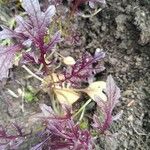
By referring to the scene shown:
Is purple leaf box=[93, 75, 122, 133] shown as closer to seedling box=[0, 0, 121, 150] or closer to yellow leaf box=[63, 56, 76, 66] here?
seedling box=[0, 0, 121, 150]

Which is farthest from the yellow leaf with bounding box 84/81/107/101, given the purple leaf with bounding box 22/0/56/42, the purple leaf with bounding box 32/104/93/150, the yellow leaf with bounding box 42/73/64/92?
the purple leaf with bounding box 22/0/56/42

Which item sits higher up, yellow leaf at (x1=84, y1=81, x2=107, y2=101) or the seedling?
the seedling

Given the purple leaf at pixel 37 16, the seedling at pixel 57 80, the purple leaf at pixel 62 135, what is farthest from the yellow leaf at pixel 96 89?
the purple leaf at pixel 37 16

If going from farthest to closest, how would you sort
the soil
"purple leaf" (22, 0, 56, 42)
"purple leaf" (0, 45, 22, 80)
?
the soil < "purple leaf" (0, 45, 22, 80) < "purple leaf" (22, 0, 56, 42)

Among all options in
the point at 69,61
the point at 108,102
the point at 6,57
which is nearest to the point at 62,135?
the point at 108,102

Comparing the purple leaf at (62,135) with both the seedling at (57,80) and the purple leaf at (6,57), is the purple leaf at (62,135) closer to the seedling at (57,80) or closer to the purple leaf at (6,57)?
the seedling at (57,80)

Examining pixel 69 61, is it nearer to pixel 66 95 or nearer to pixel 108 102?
pixel 66 95
